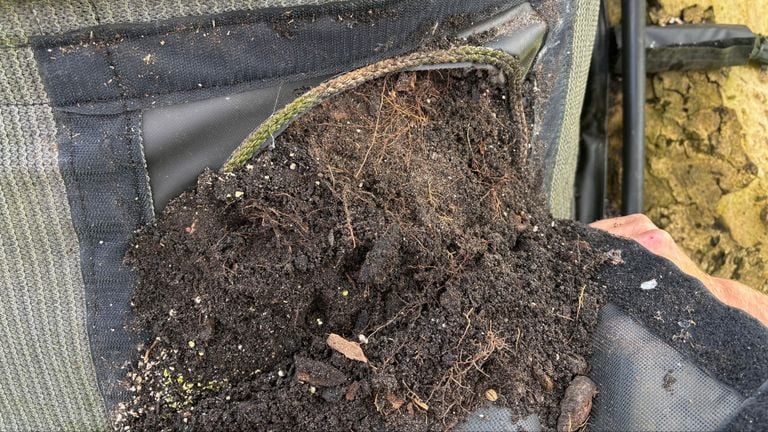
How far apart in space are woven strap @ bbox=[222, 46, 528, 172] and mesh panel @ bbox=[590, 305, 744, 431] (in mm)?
487

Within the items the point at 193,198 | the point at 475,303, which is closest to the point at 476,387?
the point at 475,303

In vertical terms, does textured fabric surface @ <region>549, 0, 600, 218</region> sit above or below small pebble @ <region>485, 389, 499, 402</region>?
above

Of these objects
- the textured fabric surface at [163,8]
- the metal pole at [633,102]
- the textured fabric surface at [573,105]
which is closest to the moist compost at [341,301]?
the textured fabric surface at [163,8]

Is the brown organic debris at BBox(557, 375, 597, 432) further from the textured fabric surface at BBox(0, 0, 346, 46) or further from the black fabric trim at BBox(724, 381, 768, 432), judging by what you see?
the textured fabric surface at BBox(0, 0, 346, 46)

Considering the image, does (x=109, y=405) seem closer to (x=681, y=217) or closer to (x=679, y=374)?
(x=679, y=374)

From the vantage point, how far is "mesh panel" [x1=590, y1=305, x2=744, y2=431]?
824 mm

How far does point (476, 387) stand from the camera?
2.90 feet

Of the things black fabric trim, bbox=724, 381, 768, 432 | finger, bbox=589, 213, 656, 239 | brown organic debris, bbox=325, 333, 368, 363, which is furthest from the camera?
finger, bbox=589, 213, 656, 239

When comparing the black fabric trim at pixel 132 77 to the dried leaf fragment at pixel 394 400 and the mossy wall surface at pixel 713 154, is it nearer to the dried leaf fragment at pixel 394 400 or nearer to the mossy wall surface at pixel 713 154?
the dried leaf fragment at pixel 394 400

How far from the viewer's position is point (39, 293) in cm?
90

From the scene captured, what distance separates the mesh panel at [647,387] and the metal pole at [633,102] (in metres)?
0.81

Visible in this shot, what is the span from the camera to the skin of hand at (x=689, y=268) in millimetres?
1048

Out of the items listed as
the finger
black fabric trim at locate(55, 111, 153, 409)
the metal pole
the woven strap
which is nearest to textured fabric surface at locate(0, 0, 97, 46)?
black fabric trim at locate(55, 111, 153, 409)

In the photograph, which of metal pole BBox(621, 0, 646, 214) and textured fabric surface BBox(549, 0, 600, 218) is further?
metal pole BBox(621, 0, 646, 214)
